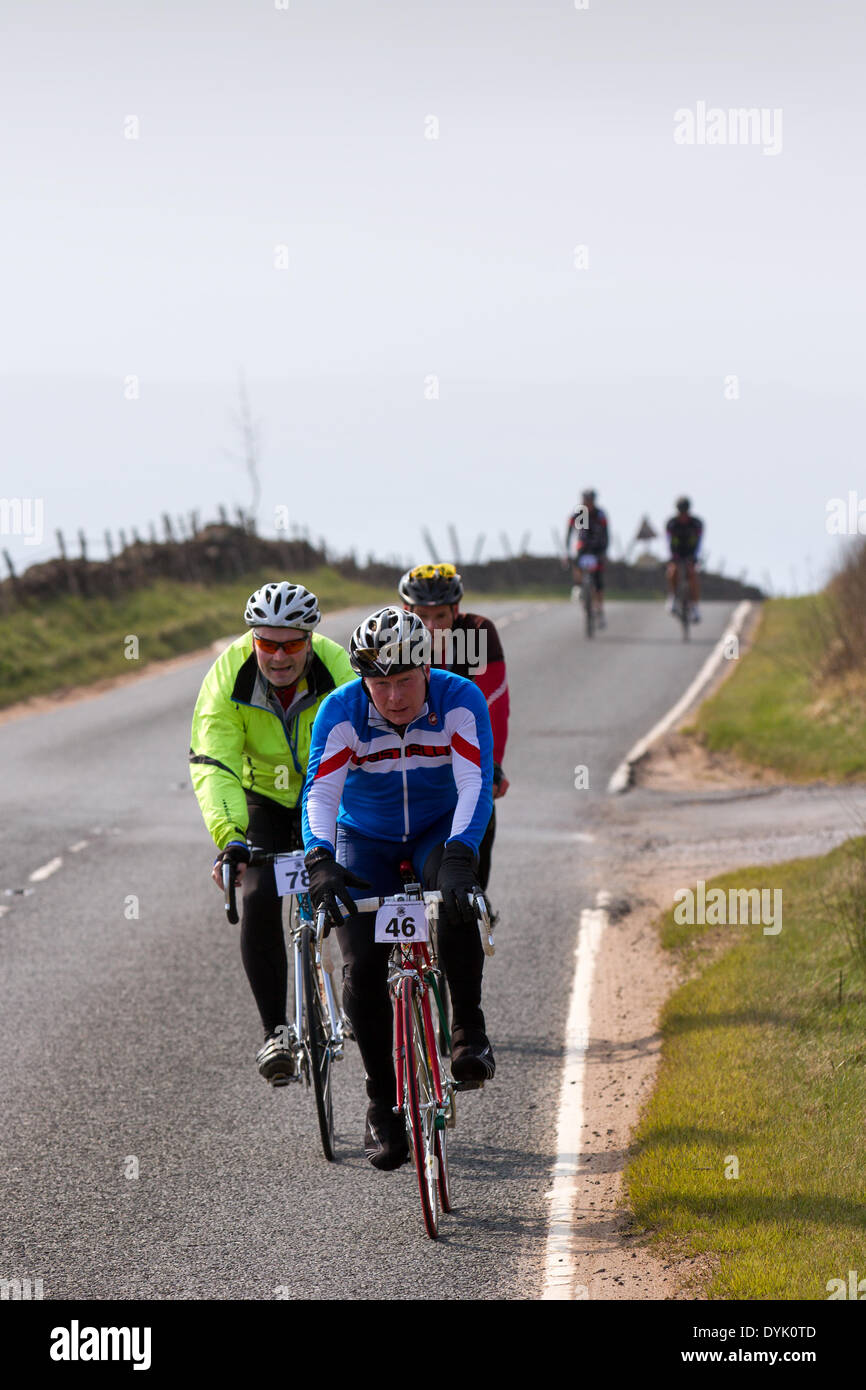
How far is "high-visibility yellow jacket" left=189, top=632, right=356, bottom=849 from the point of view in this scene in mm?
6418

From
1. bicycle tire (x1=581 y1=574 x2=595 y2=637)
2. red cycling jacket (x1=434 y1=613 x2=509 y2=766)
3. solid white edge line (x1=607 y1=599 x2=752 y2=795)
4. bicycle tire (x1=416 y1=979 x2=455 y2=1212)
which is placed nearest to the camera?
bicycle tire (x1=416 y1=979 x2=455 y2=1212)

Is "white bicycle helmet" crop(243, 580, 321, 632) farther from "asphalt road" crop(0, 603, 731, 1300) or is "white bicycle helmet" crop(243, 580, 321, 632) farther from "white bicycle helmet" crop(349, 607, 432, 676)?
"asphalt road" crop(0, 603, 731, 1300)

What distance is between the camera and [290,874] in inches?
247

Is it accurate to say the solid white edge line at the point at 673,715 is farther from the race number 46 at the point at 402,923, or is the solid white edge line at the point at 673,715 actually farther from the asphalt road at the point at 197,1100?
the race number 46 at the point at 402,923

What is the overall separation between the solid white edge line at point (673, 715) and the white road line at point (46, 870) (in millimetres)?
6008

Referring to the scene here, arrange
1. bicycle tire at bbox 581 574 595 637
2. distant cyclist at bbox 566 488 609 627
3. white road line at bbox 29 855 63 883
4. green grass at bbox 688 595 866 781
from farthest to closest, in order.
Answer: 1. bicycle tire at bbox 581 574 595 637
2. distant cyclist at bbox 566 488 609 627
3. green grass at bbox 688 595 866 781
4. white road line at bbox 29 855 63 883

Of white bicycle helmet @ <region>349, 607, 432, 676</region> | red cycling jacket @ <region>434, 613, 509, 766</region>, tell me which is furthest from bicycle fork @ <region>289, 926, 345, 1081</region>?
red cycling jacket @ <region>434, 613, 509, 766</region>

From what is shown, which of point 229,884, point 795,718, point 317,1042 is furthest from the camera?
point 795,718

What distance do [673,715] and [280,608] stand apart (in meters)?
14.7

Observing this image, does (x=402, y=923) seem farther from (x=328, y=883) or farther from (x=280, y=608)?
(x=280, y=608)

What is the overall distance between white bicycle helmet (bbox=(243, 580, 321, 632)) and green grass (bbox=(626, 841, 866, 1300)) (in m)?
2.64

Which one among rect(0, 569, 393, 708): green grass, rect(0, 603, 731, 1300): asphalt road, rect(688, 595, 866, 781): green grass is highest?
rect(0, 603, 731, 1300): asphalt road

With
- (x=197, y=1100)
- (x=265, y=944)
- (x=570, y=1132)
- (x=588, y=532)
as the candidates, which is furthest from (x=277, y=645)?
(x=588, y=532)

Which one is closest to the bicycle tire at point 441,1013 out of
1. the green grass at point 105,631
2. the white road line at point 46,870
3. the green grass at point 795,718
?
the white road line at point 46,870
